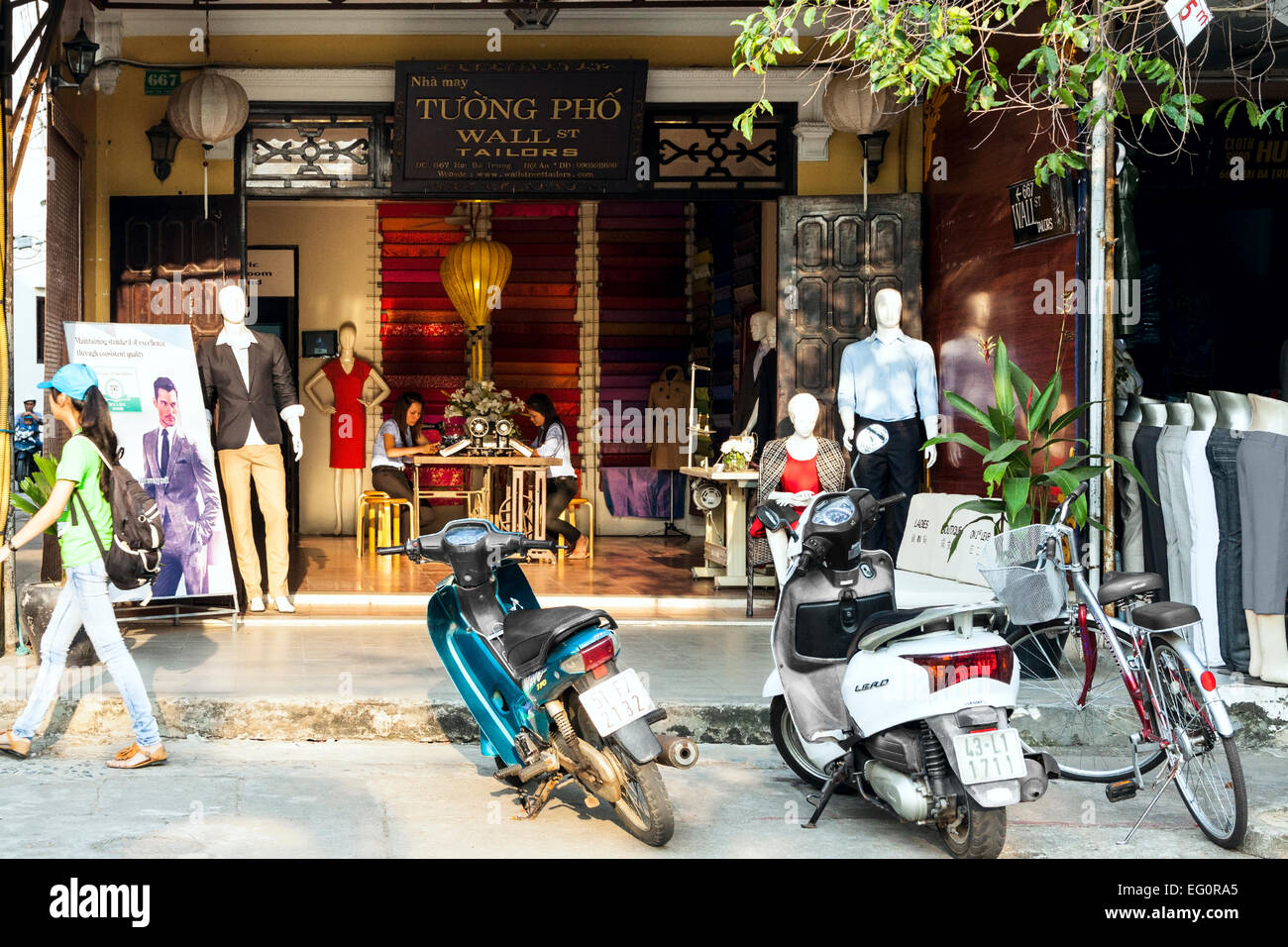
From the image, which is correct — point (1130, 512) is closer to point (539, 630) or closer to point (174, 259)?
point (539, 630)

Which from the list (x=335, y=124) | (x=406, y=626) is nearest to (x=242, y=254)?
(x=335, y=124)

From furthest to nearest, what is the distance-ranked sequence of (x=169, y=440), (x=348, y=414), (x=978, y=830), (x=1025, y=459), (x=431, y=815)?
(x=348, y=414), (x=169, y=440), (x=1025, y=459), (x=431, y=815), (x=978, y=830)

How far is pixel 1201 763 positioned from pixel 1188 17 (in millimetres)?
2848

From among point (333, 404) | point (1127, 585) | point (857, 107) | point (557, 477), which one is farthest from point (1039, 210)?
point (333, 404)

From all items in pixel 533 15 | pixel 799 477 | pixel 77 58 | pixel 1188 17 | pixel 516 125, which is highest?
pixel 533 15

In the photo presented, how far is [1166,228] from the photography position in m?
9.53

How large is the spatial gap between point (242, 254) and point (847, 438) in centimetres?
396

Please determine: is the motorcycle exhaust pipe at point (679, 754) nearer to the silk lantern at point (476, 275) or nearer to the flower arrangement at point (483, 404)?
the flower arrangement at point (483, 404)

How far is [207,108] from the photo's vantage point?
26.3ft

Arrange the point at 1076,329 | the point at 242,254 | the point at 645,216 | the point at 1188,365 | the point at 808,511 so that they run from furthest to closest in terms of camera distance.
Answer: the point at 645,216 < the point at 1188,365 < the point at 242,254 < the point at 1076,329 < the point at 808,511

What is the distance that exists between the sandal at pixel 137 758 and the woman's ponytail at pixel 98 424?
101cm

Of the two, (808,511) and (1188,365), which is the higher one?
(1188,365)

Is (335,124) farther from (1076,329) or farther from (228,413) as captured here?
(1076,329)
